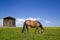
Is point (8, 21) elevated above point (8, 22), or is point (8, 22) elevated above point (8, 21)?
point (8, 21)

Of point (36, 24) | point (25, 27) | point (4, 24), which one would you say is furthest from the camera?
point (4, 24)

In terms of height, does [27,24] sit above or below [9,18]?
below

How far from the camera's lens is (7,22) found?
56.0 metres

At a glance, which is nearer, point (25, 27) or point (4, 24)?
point (25, 27)

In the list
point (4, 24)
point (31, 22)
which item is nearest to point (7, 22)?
point (4, 24)

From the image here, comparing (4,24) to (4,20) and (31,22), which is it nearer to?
(4,20)

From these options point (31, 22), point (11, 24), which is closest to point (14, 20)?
point (11, 24)

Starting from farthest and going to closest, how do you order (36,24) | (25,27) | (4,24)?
(4,24)
(36,24)
(25,27)

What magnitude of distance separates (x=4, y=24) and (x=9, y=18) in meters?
2.88

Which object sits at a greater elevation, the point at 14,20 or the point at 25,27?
the point at 14,20

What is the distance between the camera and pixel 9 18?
56500 millimetres

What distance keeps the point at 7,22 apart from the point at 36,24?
3055cm

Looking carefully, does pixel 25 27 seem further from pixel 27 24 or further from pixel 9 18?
pixel 9 18

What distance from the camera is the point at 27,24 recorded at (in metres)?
26.0
